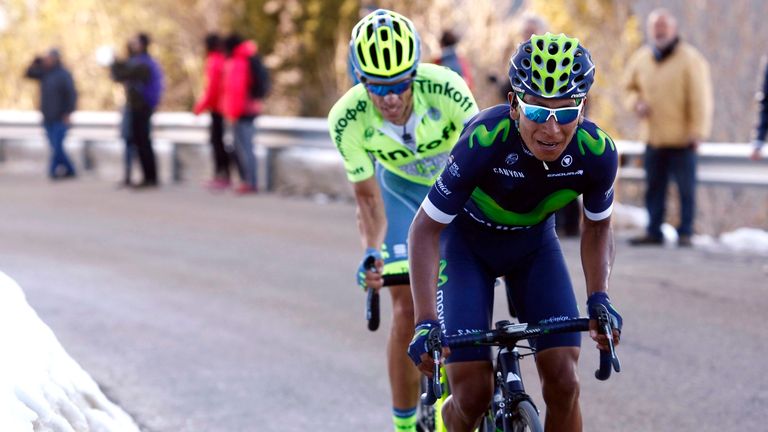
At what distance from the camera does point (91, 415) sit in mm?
5211

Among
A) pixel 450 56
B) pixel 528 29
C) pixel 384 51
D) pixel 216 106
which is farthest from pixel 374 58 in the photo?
pixel 216 106

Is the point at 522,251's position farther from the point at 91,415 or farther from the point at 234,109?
the point at 234,109

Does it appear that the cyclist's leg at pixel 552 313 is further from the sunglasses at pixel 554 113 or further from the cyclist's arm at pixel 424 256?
the sunglasses at pixel 554 113

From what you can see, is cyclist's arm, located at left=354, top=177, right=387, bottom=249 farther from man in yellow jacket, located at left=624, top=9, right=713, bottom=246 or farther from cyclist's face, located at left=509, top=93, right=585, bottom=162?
man in yellow jacket, located at left=624, top=9, right=713, bottom=246

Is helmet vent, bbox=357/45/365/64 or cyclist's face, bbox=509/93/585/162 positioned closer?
cyclist's face, bbox=509/93/585/162

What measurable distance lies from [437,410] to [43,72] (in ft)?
53.2

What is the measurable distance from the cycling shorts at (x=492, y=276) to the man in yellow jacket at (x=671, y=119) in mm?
6763

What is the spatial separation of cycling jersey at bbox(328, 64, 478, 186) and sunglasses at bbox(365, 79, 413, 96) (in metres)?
0.20

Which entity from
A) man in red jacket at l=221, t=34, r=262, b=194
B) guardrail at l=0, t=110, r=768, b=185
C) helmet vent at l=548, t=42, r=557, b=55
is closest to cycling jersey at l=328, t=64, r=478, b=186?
helmet vent at l=548, t=42, r=557, b=55

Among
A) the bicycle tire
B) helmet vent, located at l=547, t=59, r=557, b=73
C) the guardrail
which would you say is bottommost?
the guardrail

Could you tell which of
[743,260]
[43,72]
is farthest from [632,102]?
[43,72]

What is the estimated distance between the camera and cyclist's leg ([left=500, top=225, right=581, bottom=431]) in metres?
4.33

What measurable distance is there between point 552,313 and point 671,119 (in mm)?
7192

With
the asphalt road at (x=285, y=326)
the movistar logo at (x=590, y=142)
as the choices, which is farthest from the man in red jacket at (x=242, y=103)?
the movistar logo at (x=590, y=142)
